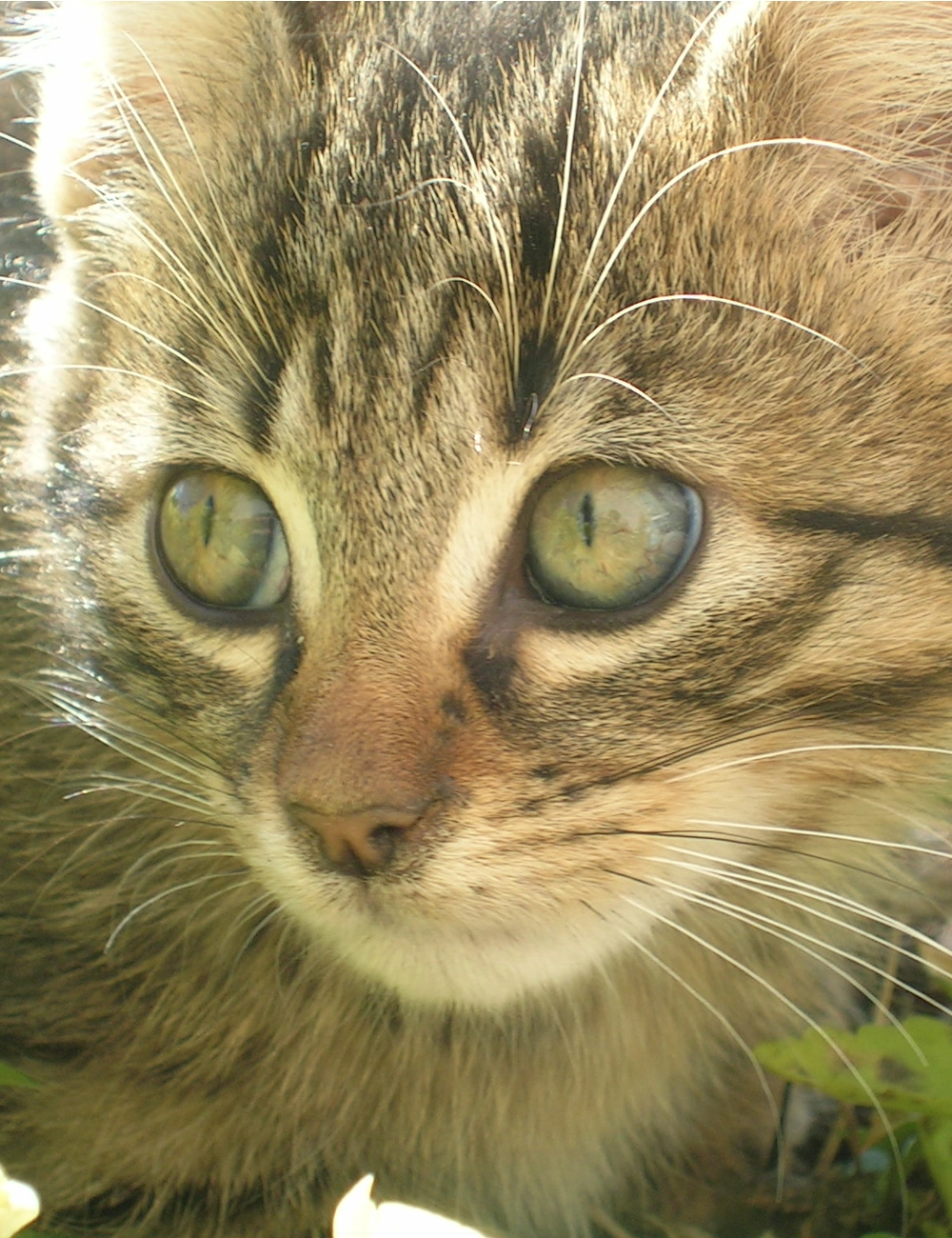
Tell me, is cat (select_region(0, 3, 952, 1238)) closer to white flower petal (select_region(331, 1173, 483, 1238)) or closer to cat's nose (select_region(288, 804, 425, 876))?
cat's nose (select_region(288, 804, 425, 876))

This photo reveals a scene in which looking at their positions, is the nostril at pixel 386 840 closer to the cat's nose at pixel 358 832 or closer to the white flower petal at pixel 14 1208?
the cat's nose at pixel 358 832

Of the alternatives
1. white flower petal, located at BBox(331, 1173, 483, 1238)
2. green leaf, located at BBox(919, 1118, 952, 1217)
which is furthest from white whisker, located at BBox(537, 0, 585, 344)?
green leaf, located at BBox(919, 1118, 952, 1217)

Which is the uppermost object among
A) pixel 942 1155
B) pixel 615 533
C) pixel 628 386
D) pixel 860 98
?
pixel 860 98

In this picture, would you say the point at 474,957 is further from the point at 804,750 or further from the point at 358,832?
the point at 804,750

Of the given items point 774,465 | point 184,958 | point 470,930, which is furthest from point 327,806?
point 184,958

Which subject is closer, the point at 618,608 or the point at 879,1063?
the point at 618,608

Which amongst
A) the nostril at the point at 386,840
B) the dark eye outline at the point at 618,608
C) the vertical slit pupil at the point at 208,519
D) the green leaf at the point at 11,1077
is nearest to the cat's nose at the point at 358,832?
the nostril at the point at 386,840

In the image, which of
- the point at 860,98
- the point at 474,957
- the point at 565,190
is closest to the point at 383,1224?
the point at 474,957
